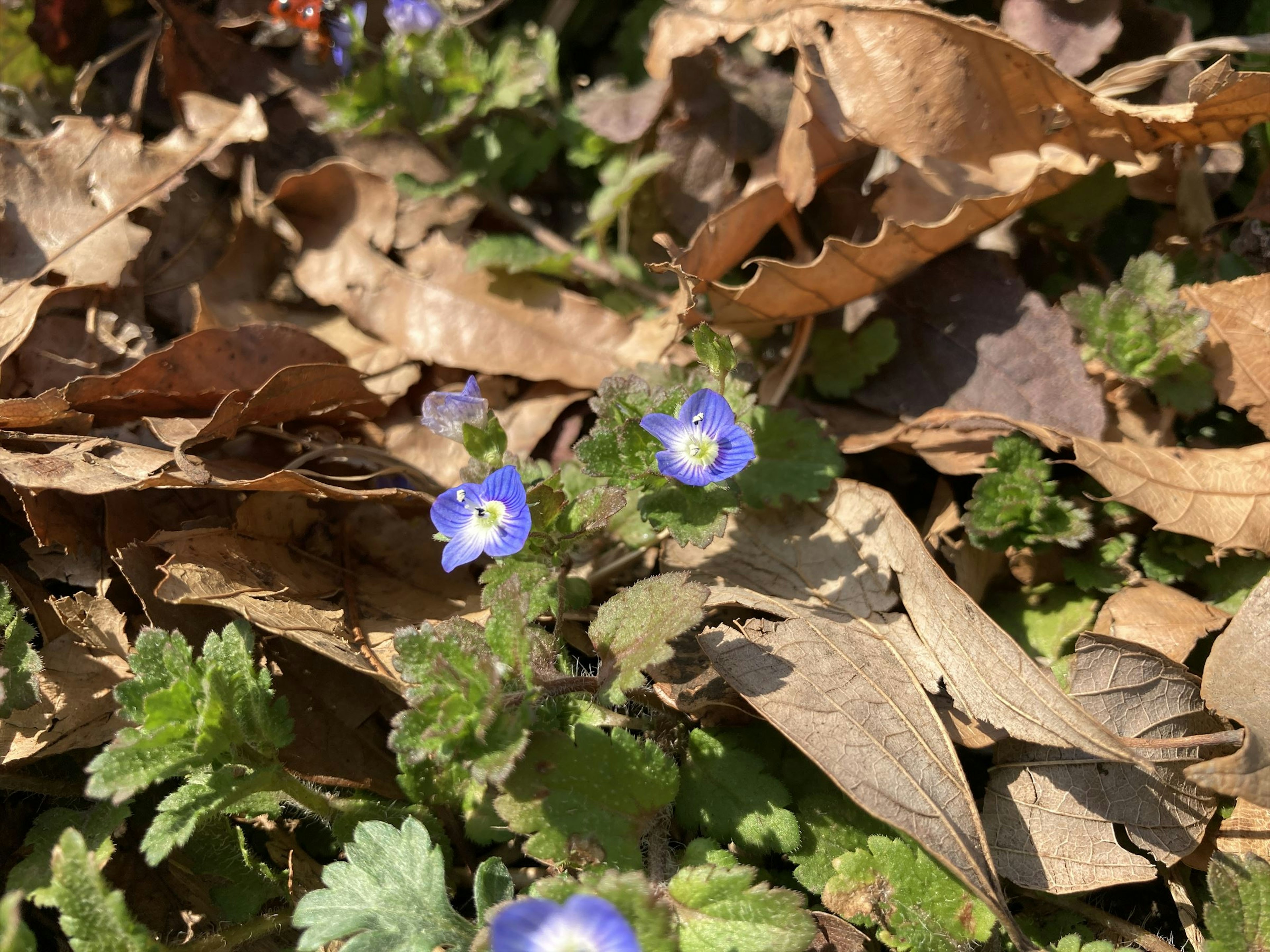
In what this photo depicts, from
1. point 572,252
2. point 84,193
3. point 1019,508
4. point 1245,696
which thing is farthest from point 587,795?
point 84,193

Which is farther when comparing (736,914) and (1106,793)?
(1106,793)

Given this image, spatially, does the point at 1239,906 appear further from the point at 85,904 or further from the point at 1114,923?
the point at 85,904

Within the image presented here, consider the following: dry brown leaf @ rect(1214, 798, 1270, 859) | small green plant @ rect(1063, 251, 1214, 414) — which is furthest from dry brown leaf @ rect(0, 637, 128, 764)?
small green plant @ rect(1063, 251, 1214, 414)

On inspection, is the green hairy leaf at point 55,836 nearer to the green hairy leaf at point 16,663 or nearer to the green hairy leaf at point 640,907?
the green hairy leaf at point 16,663

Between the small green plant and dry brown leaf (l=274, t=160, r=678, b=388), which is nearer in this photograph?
the small green plant

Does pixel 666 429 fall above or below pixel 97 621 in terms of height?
above

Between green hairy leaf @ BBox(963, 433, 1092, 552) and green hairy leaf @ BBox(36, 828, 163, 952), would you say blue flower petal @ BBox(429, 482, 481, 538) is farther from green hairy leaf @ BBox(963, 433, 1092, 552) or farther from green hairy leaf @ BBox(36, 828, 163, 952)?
green hairy leaf @ BBox(963, 433, 1092, 552)
